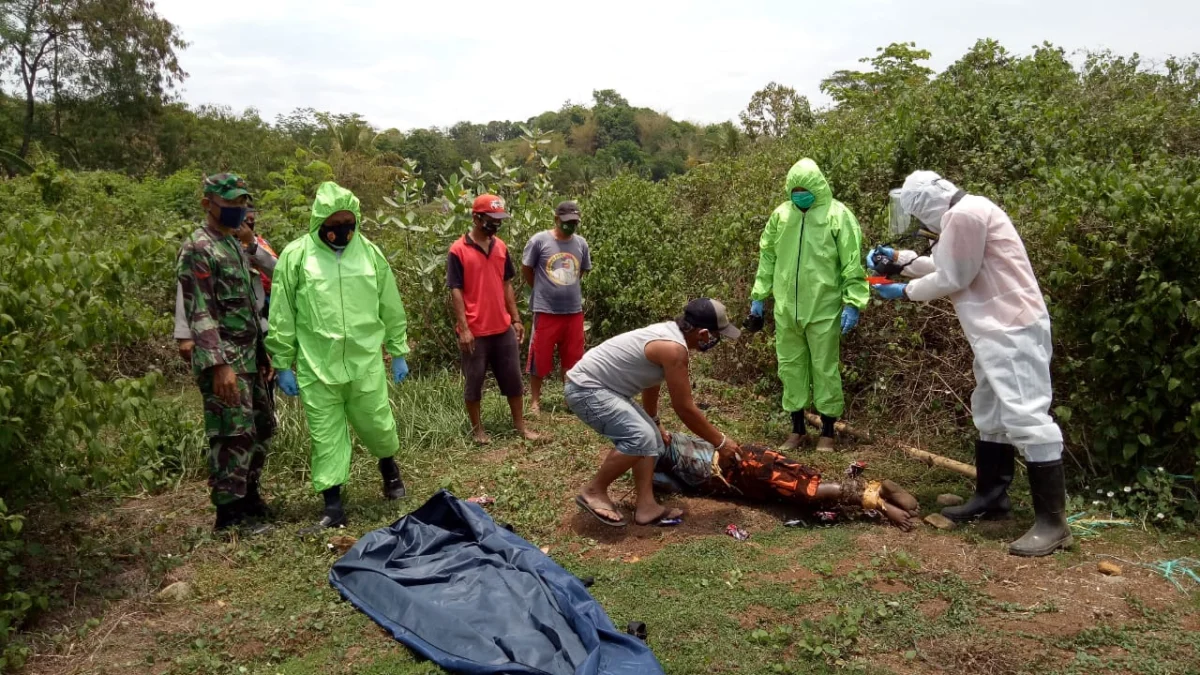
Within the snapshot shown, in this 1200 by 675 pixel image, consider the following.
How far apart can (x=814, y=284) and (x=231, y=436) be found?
137 inches

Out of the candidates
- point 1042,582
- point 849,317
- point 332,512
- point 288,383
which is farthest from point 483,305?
point 1042,582

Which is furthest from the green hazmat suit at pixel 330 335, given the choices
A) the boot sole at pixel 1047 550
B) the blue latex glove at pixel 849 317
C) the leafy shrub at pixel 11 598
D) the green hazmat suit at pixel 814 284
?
the boot sole at pixel 1047 550

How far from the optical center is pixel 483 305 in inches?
228

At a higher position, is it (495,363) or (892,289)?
(892,289)

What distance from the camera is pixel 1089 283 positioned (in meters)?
4.19

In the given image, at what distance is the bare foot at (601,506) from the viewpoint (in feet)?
14.1

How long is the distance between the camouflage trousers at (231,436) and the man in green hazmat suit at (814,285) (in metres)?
3.21

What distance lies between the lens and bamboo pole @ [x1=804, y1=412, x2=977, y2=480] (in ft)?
15.7

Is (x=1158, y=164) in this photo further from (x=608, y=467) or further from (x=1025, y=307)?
(x=608, y=467)

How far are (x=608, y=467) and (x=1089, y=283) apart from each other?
2.64 m

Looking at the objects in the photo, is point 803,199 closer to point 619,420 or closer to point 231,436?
point 619,420

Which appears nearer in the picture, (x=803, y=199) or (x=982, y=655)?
(x=982, y=655)

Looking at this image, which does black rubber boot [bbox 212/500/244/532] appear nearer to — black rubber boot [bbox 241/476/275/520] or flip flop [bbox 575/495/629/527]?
black rubber boot [bbox 241/476/275/520]

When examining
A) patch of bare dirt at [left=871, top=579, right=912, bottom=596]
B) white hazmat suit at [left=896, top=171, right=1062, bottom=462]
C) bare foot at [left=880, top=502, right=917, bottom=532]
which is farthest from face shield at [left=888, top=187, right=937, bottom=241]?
patch of bare dirt at [left=871, top=579, right=912, bottom=596]
